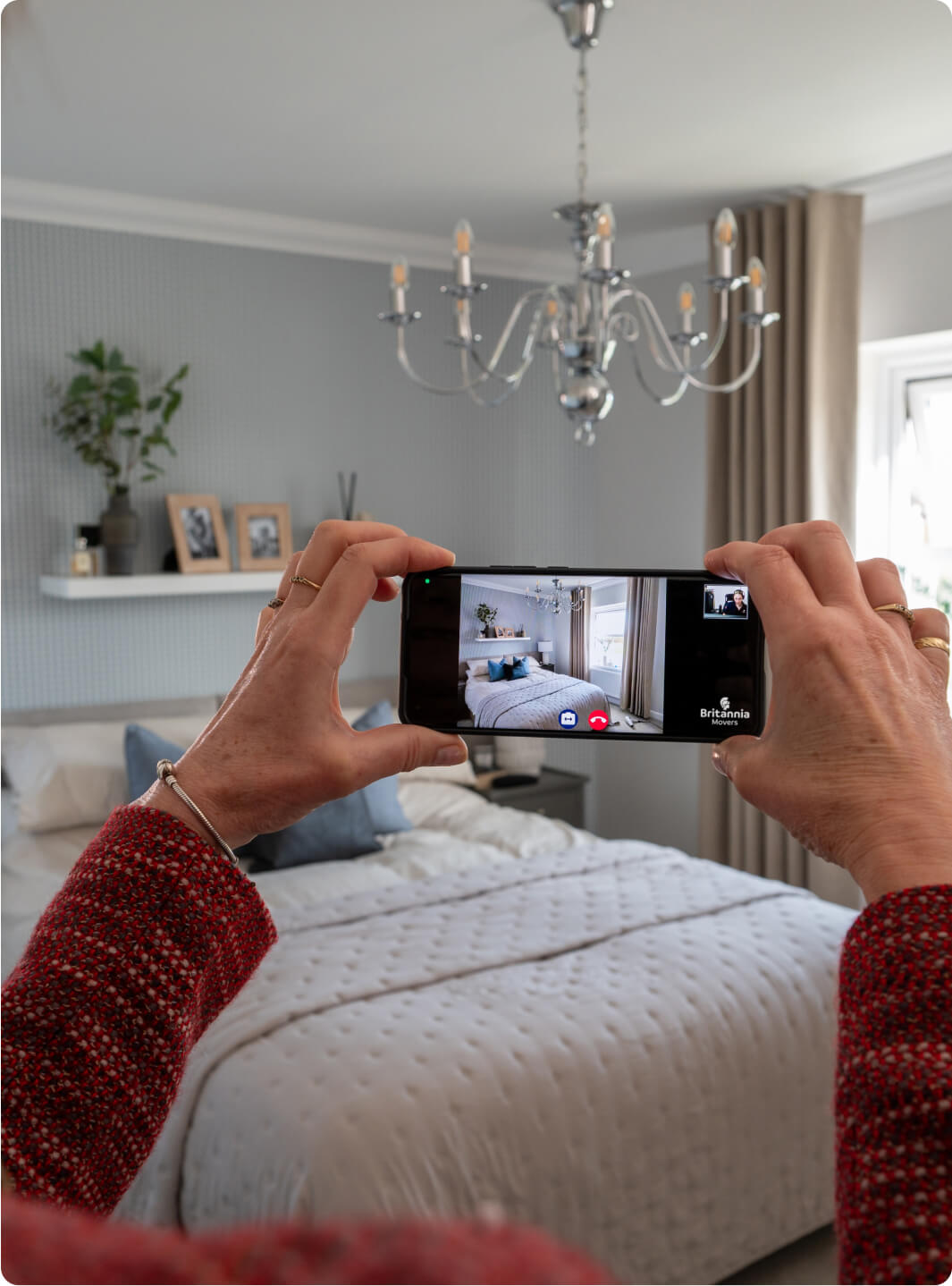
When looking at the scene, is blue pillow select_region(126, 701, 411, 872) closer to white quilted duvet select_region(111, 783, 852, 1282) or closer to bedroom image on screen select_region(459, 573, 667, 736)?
white quilted duvet select_region(111, 783, 852, 1282)

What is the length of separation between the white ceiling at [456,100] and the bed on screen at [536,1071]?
6.45ft

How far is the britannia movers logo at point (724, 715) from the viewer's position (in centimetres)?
95

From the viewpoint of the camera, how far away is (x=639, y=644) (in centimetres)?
101

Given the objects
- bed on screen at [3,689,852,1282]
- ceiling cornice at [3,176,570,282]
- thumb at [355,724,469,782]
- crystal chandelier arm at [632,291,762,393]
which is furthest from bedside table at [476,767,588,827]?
thumb at [355,724,469,782]

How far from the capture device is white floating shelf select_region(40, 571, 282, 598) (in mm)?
3475

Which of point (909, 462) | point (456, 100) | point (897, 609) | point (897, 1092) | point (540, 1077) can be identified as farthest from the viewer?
point (909, 462)

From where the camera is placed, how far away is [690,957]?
2342 mm

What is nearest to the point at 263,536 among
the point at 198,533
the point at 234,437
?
the point at 198,533

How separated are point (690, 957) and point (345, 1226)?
2.25 metres

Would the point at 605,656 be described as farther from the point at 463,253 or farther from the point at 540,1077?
the point at 463,253

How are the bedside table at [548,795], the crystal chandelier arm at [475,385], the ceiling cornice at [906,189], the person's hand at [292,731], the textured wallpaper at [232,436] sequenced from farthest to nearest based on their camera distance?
the bedside table at [548,795], the textured wallpaper at [232,436], the ceiling cornice at [906,189], the crystal chandelier arm at [475,385], the person's hand at [292,731]

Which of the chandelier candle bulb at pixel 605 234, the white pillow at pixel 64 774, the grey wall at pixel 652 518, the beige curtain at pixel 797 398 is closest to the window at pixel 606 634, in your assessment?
the chandelier candle bulb at pixel 605 234

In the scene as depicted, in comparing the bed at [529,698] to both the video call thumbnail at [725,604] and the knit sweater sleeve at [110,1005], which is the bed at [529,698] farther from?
the knit sweater sleeve at [110,1005]

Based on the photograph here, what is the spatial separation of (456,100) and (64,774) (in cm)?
216
